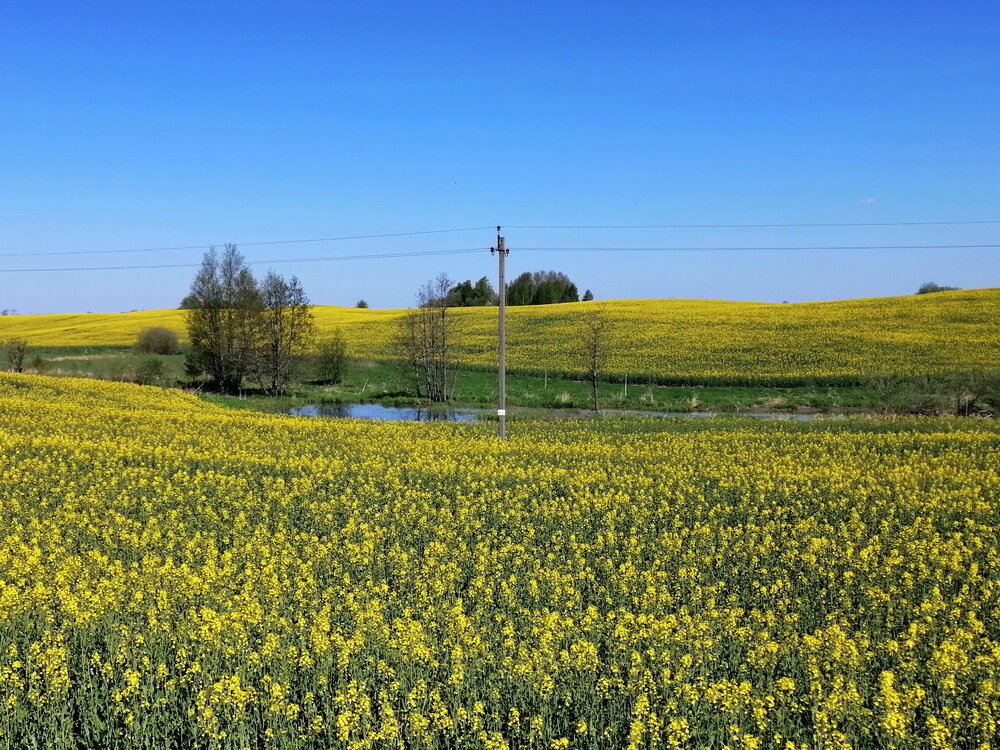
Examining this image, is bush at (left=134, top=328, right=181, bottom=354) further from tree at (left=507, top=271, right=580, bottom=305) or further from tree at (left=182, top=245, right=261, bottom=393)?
tree at (left=507, top=271, right=580, bottom=305)

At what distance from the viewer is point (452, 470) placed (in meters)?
17.3

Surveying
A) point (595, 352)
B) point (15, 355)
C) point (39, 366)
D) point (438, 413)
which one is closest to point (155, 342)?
point (39, 366)

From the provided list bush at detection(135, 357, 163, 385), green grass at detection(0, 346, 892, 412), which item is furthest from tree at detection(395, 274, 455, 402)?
bush at detection(135, 357, 163, 385)

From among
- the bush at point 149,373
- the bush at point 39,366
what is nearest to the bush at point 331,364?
the bush at point 149,373

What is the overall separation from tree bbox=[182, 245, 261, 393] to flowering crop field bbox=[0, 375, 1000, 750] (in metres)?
32.4

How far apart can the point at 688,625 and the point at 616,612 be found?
1.11 meters

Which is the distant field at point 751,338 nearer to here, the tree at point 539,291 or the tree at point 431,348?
the tree at point 431,348

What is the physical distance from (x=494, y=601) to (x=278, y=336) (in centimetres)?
4314

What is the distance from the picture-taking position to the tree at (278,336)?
164 feet

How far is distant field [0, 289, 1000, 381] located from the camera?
155 feet

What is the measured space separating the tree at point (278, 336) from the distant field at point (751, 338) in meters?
10.5

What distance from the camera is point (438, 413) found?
42.1 metres

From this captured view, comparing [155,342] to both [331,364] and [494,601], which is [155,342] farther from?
[494,601]

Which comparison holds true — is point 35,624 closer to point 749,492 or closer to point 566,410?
point 749,492
